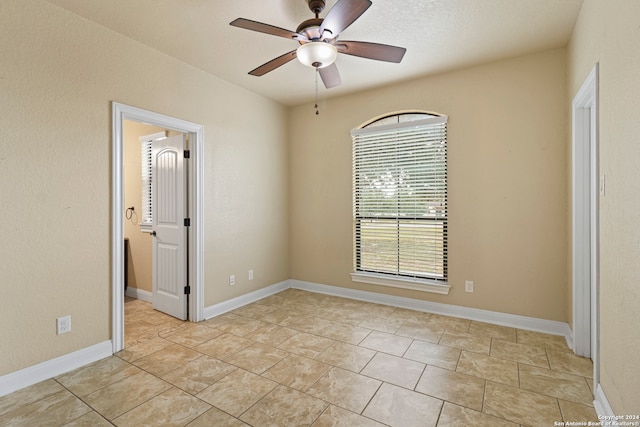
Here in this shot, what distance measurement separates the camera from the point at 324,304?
403cm

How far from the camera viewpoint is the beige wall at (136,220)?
168 inches

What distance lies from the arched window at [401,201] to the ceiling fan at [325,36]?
1.60 meters

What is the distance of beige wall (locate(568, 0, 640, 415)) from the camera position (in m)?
1.42

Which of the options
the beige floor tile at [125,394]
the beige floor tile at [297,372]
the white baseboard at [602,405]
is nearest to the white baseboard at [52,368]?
the beige floor tile at [125,394]

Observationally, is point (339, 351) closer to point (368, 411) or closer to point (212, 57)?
point (368, 411)

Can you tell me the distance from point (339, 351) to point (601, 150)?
240cm

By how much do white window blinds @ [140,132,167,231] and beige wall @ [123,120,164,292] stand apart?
3.1 inches

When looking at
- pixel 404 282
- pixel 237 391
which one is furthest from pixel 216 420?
pixel 404 282

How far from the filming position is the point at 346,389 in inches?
84.7

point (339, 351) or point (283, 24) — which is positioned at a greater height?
point (283, 24)

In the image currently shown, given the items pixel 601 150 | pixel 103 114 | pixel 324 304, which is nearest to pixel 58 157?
pixel 103 114

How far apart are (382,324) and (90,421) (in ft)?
8.36

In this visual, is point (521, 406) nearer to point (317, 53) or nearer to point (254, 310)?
point (317, 53)

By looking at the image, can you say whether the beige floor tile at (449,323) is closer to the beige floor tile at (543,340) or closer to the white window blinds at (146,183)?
the beige floor tile at (543,340)
